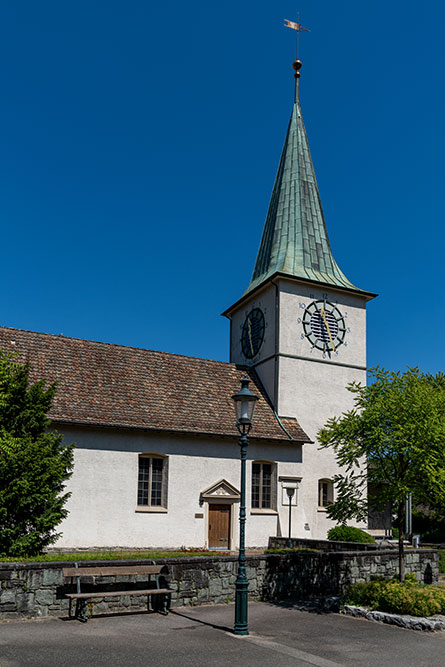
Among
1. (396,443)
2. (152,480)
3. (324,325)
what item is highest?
(324,325)

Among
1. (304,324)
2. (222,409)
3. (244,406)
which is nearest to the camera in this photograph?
(244,406)

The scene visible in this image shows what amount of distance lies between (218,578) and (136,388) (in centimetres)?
1154

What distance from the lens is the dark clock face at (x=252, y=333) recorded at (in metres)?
30.4

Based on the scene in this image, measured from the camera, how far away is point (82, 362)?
82.4 feet

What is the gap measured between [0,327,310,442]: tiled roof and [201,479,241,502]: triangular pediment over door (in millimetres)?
2029

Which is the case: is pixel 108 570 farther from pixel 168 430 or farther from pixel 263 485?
pixel 263 485

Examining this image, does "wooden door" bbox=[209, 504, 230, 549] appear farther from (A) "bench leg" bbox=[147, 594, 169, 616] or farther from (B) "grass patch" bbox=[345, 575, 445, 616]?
(A) "bench leg" bbox=[147, 594, 169, 616]

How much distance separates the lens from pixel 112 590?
43.5 feet

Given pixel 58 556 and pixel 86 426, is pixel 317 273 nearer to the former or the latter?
pixel 86 426

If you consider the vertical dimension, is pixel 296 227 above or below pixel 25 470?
above

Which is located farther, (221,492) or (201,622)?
(221,492)

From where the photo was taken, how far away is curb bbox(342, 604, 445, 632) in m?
12.4

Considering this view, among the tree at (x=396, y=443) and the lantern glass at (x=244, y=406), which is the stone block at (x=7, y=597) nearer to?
the lantern glass at (x=244, y=406)

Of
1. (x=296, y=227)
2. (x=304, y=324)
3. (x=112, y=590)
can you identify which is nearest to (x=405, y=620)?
(x=112, y=590)
